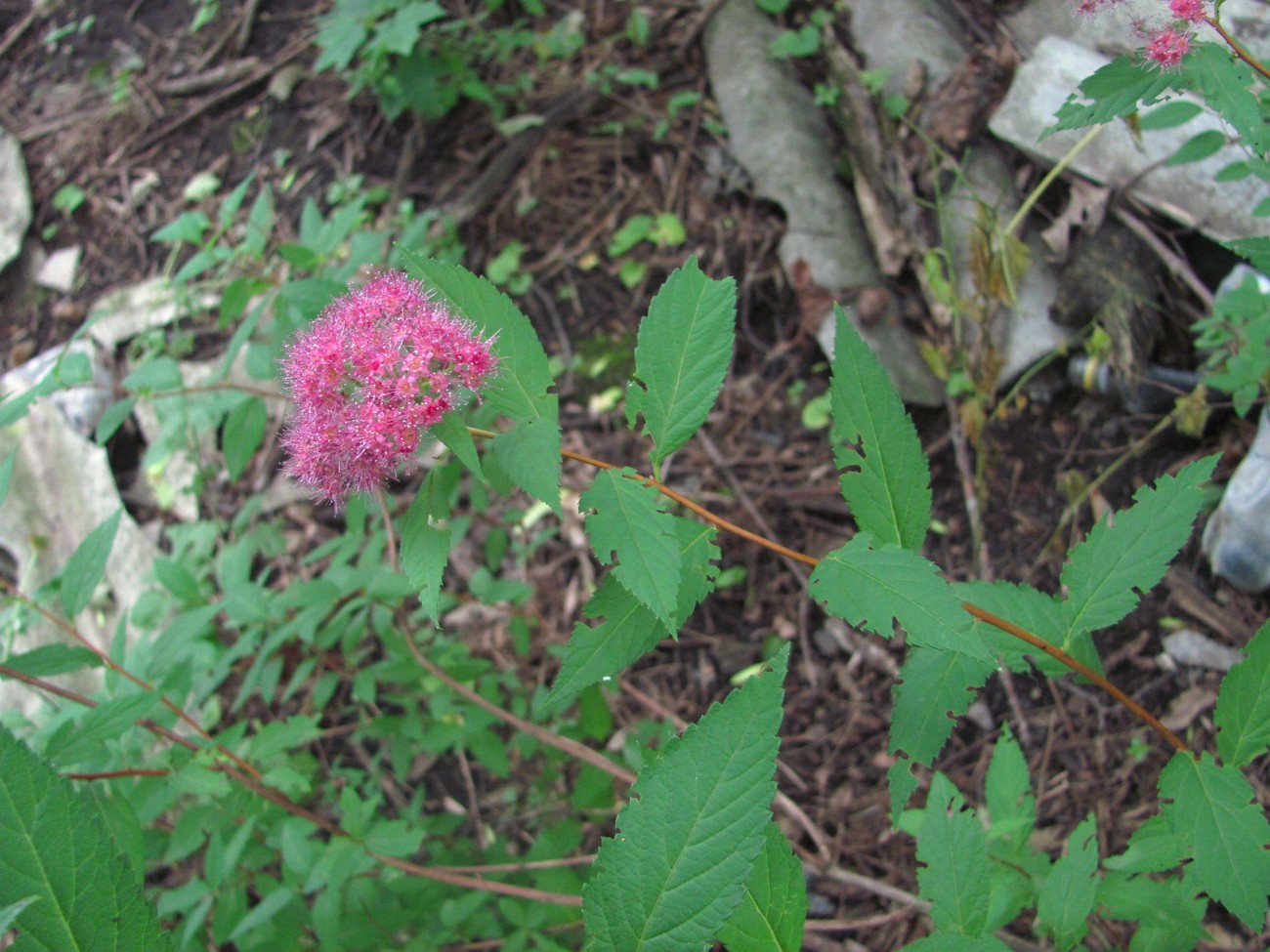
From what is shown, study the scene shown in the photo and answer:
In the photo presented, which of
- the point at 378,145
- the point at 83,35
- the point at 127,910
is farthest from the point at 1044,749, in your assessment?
the point at 83,35

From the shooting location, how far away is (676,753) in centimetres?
88

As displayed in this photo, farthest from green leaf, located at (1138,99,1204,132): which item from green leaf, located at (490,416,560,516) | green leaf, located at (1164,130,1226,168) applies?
green leaf, located at (490,416,560,516)

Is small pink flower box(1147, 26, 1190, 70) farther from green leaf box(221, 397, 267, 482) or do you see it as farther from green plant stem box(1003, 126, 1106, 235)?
green leaf box(221, 397, 267, 482)

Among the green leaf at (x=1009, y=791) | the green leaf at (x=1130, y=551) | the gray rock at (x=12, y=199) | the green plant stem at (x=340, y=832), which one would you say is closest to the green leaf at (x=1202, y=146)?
the green leaf at (x=1130, y=551)

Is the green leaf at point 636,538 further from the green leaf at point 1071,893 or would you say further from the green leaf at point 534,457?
the green leaf at point 1071,893

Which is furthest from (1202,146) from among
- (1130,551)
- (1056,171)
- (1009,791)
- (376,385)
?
(376,385)

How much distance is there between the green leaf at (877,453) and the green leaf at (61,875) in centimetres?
91

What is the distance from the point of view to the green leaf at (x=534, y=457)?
108cm

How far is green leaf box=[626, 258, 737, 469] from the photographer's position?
1.20 metres

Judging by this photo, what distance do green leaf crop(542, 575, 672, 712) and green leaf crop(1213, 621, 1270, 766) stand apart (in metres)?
0.77

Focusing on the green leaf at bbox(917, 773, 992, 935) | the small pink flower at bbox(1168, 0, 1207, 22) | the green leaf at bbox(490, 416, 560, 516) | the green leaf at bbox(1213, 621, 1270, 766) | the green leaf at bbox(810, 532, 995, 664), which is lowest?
the green leaf at bbox(917, 773, 992, 935)

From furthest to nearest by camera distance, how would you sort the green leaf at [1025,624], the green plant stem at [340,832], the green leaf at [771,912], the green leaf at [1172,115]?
the green leaf at [1172,115]
the green plant stem at [340,832]
the green leaf at [1025,624]
the green leaf at [771,912]

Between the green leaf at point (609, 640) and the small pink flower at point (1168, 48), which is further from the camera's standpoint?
the small pink flower at point (1168, 48)

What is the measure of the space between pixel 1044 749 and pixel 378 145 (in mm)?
3525
